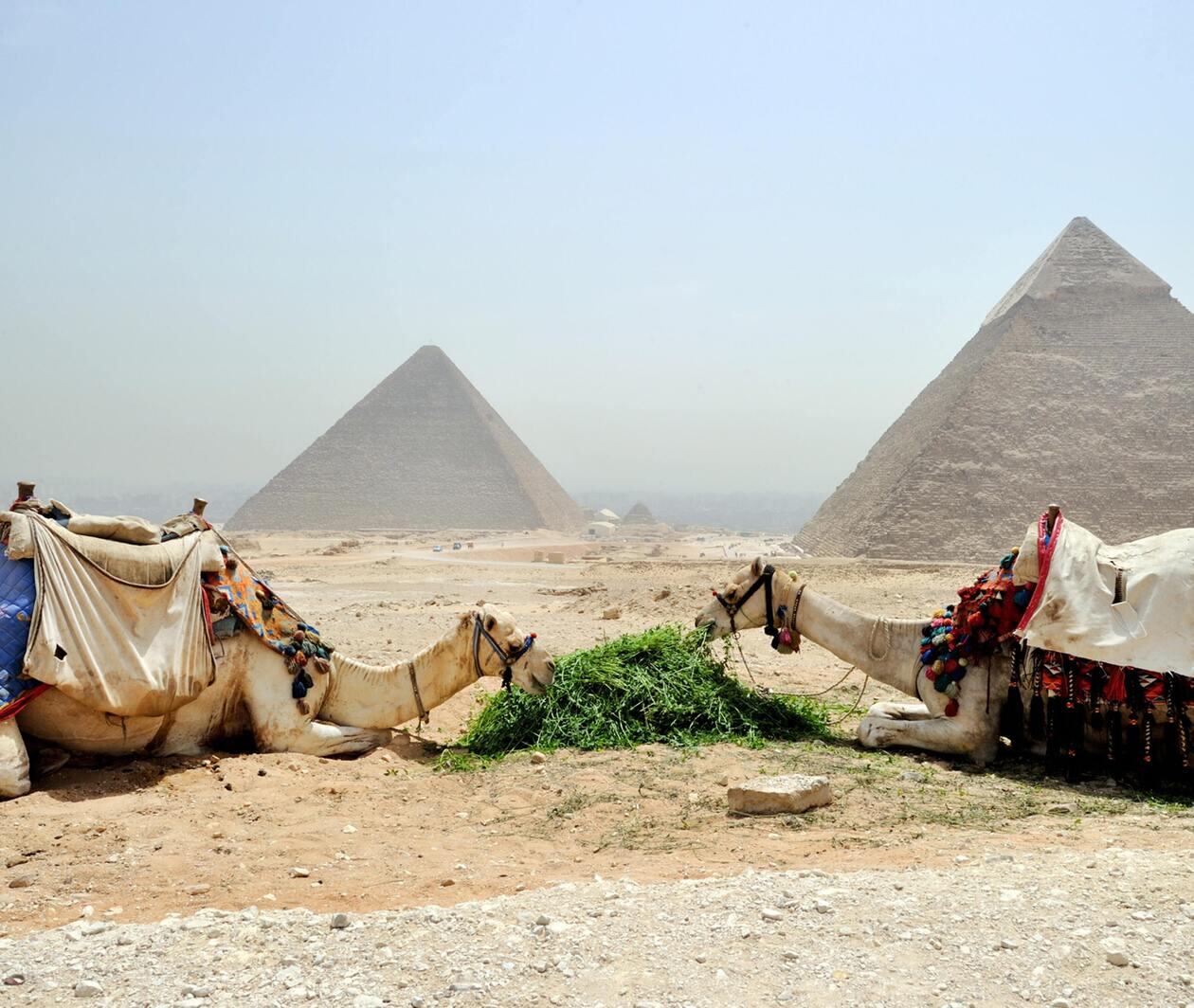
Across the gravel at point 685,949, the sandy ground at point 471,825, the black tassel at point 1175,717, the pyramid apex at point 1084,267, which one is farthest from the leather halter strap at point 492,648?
the pyramid apex at point 1084,267

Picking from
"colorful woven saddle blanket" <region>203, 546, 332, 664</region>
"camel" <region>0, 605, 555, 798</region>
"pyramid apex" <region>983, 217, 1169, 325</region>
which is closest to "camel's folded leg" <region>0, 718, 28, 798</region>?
"camel" <region>0, 605, 555, 798</region>

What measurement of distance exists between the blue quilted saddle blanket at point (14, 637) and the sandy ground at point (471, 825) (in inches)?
17.2

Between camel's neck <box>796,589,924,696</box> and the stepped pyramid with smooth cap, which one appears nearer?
camel's neck <box>796,589,924,696</box>

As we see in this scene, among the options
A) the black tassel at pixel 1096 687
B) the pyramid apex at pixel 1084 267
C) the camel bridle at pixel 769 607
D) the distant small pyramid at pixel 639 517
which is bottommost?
the distant small pyramid at pixel 639 517

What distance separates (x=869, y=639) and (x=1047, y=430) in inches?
2040

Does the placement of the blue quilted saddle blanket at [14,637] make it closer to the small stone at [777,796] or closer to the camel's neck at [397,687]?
the camel's neck at [397,687]

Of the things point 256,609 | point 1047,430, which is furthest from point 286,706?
point 1047,430

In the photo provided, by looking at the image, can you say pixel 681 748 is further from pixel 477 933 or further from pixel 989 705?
pixel 477 933

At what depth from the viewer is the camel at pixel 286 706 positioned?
4.78 m

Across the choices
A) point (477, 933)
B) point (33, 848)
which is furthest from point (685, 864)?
point (33, 848)

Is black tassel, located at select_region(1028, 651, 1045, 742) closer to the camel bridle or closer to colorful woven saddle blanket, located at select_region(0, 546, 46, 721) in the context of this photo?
the camel bridle

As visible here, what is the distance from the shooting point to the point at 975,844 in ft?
12.7

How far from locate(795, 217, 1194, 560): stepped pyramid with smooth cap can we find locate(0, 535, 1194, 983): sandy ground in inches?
1502

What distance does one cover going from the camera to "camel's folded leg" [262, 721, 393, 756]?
5.37m
